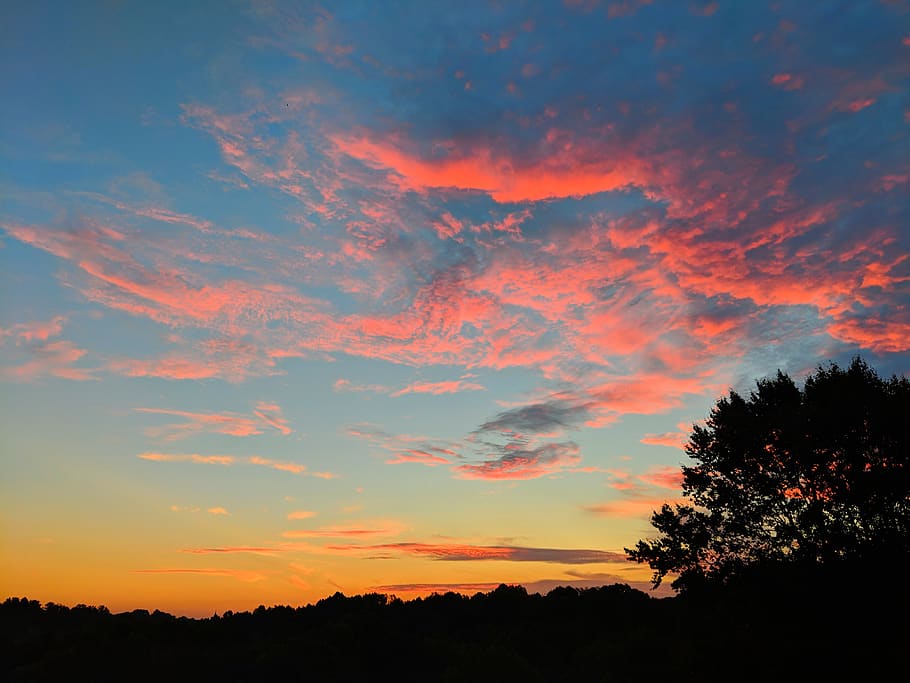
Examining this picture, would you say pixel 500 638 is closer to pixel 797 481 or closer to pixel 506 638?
pixel 506 638

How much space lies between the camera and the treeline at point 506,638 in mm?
26703

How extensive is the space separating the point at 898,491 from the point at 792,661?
937 centimetres

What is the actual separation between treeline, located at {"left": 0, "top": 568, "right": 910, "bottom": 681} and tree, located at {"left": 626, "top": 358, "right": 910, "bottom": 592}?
6.82ft

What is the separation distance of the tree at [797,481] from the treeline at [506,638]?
2079 millimetres

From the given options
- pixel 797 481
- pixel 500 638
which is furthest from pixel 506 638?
pixel 797 481

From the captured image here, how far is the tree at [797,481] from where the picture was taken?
2950 cm

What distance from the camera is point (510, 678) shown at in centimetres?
6788

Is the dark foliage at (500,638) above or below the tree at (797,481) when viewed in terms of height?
below

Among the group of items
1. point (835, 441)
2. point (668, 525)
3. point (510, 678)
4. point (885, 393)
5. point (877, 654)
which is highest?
point (885, 393)

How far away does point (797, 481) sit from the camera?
3189cm

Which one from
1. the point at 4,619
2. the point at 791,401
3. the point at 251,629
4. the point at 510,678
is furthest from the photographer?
the point at 4,619

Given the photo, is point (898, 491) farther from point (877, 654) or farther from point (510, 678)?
point (510, 678)

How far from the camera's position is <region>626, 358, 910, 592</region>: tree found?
29500mm

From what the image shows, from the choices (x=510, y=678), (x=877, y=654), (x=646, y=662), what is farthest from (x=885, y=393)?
(x=510, y=678)
